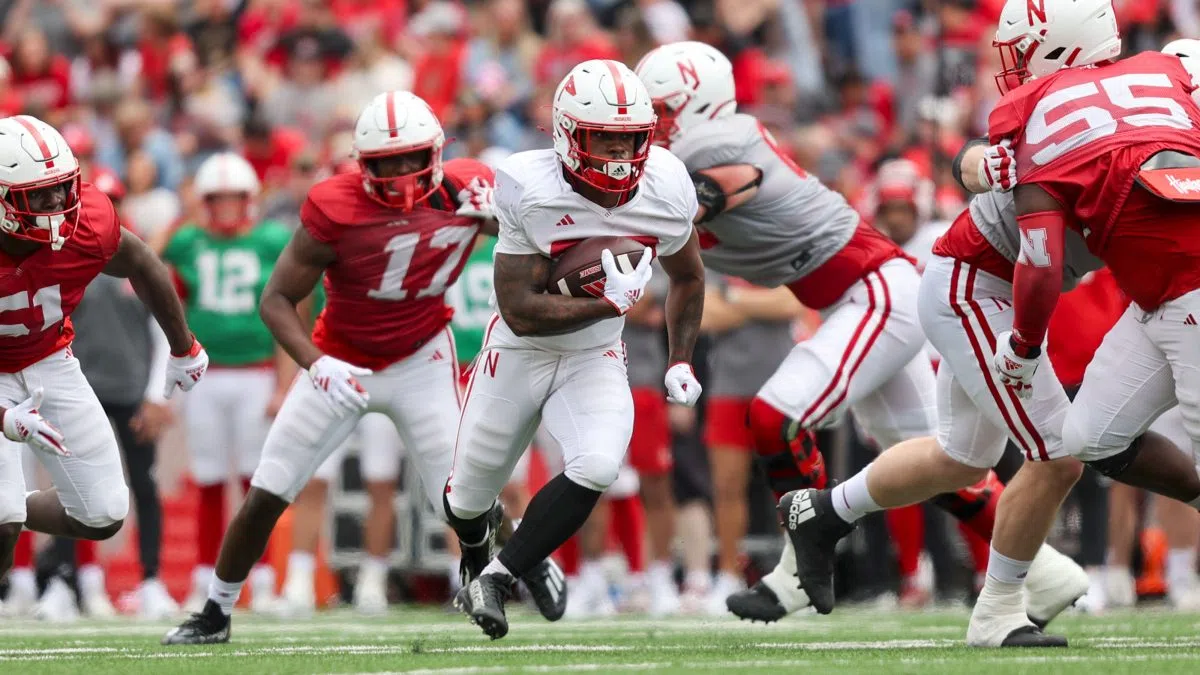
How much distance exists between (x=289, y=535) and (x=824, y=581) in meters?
4.39

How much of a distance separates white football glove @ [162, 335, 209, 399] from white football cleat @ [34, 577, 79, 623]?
9.42ft

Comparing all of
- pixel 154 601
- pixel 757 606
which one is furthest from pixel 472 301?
pixel 757 606

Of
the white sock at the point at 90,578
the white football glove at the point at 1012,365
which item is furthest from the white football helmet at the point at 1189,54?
the white sock at the point at 90,578

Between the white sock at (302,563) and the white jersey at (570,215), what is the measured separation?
3322 mm

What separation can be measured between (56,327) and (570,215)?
173cm

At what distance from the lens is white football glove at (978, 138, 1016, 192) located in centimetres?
522

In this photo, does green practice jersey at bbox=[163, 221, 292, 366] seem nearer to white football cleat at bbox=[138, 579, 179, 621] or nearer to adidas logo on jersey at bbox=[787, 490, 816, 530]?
white football cleat at bbox=[138, 579, 179, 621]

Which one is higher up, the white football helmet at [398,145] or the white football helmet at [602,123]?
the white football helmet at [602,123]

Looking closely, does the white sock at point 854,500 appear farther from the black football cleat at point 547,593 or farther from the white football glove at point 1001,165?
the white football glove at point 1001,165

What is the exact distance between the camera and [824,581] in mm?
6223

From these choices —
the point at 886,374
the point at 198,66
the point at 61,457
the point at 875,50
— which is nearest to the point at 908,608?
the point at 886,374

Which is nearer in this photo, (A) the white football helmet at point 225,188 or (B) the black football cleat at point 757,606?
(B) the black football cleat at point 757,606

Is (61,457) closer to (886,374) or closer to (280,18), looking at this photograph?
(886,374)

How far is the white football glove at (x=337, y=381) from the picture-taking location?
6.22 m
